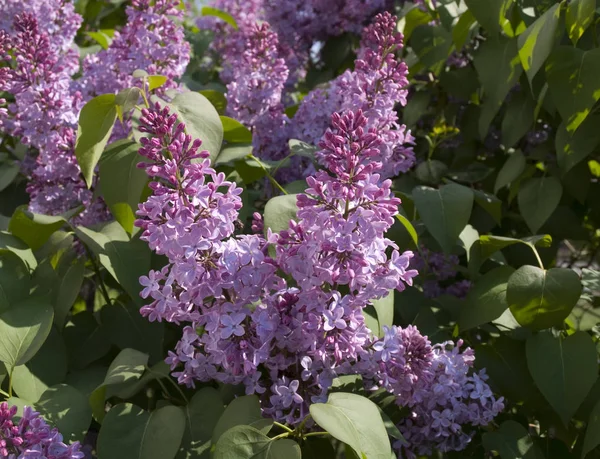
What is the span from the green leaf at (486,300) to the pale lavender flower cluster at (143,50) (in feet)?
2.82

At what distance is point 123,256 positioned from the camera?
151 centimetres

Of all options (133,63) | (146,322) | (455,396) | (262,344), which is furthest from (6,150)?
(455,396)

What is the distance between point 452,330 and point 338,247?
0.76 m

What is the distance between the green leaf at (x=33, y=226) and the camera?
5.22 ft

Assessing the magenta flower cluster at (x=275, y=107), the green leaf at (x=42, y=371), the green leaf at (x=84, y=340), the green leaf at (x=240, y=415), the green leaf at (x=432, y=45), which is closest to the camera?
the green leaf at (x=240, y=415)

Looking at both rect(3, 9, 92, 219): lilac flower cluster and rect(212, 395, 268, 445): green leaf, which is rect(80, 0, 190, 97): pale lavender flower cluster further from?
rect(212, 395, 268, 445): green leaf

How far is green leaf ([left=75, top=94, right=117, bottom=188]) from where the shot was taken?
1509mm

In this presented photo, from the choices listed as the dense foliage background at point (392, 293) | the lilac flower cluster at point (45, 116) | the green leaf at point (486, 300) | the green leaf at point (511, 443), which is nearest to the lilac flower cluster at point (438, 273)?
the dense foliage background at point (392, 293)

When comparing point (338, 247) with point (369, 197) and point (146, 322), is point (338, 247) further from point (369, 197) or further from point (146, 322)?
point (146, 322)

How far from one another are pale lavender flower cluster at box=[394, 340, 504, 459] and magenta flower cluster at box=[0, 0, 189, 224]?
87 cm

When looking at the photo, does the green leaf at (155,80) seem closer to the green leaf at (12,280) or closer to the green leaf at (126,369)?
the green leaf at (12,280)

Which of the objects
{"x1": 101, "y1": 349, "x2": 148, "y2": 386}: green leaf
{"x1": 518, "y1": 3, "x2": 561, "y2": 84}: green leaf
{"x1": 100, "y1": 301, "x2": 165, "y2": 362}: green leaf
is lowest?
{"x1": 100, "y1": 301, "x2": 165, "y2": 362}: green leaf

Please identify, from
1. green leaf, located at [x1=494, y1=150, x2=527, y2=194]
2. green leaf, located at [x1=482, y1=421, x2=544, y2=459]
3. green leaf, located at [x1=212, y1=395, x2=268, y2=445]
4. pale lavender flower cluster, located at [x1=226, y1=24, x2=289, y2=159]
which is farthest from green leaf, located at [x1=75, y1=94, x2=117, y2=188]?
green leaf, located at [x1=494, y1=150, x2=527, y2=194]

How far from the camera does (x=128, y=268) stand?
1506mm
